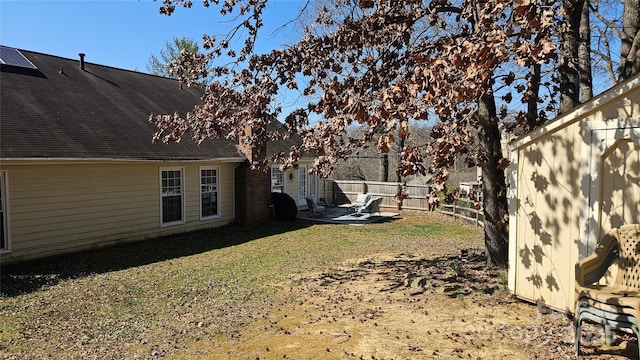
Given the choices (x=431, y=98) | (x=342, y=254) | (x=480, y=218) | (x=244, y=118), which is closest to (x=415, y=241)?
(x=342, y=254)

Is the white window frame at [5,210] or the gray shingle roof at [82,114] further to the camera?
the gray shingle roof at [82,114]

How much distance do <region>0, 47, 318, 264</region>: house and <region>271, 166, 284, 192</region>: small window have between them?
1875 millimetres

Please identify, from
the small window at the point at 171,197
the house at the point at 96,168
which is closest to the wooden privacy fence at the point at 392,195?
the house at the point at 96,168

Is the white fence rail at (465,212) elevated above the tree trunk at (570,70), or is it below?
below

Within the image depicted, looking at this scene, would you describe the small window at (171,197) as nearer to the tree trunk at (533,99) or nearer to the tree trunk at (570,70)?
the tree trunk at (533,99)

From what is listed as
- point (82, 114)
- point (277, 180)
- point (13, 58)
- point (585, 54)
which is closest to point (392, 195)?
point (277, 180)

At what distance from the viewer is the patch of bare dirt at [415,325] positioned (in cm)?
464

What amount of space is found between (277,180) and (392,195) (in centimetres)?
598

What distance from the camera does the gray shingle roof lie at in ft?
32.2

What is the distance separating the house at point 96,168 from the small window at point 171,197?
0.10 ft

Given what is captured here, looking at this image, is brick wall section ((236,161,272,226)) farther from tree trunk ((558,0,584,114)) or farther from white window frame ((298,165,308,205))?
tree trunk ((558,0,584,114))

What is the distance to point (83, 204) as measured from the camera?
35.0 feet

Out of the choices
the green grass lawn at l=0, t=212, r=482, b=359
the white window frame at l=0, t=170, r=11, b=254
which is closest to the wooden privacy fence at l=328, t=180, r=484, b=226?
the green grass lawn at l=0, t=212, r=482, b=359

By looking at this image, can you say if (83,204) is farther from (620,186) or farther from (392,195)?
(392,195)
